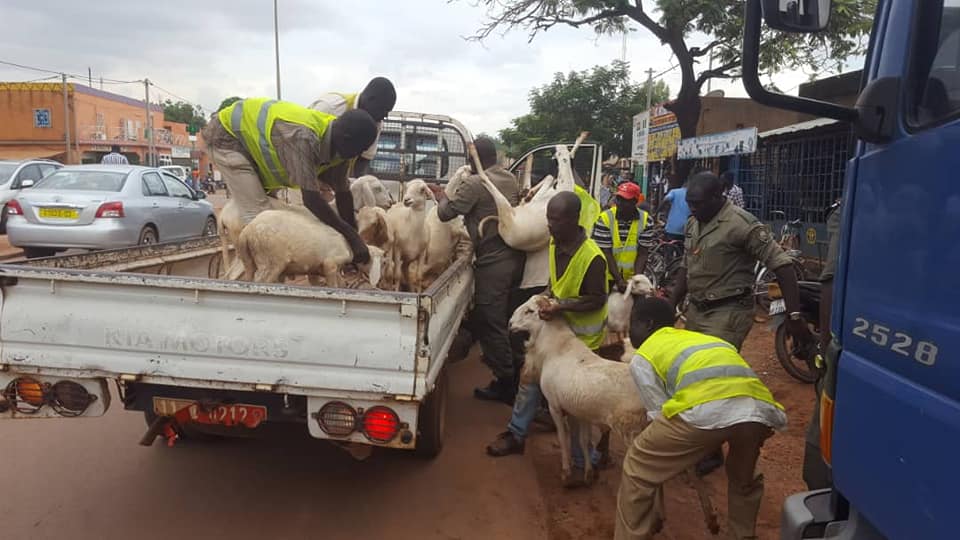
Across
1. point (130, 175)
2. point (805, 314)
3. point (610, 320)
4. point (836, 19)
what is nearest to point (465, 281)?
point (610, 320)

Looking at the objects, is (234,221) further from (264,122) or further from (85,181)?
(85,181)

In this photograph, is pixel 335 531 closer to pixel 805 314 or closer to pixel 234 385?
pixel 234 385

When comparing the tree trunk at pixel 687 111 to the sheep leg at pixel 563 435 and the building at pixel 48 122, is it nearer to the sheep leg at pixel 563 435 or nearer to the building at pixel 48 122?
the sheep leg at pixel 563 435

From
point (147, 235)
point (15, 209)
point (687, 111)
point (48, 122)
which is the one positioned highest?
point (48, 122)

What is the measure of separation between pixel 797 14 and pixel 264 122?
3.08m

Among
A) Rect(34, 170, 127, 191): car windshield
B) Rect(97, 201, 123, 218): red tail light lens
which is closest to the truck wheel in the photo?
Rect(97, 201, 123, 218): red tail light lens

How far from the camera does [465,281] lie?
480 cm

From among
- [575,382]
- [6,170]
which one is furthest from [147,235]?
[575,382]

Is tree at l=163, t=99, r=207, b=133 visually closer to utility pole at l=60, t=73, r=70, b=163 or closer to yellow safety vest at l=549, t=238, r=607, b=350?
utility pole at l=60, t=73, r=70, b=163

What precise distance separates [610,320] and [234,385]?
350cm

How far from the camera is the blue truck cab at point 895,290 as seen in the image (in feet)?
4.93

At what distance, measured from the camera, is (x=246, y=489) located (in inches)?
143

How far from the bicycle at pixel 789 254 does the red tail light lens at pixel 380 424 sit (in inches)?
172

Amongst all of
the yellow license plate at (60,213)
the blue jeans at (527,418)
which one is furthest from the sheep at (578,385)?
the yellow license plate at (60,213)
